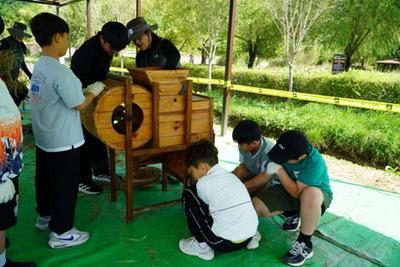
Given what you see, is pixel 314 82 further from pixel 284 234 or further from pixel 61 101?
pixel 61 101

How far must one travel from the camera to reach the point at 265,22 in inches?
531

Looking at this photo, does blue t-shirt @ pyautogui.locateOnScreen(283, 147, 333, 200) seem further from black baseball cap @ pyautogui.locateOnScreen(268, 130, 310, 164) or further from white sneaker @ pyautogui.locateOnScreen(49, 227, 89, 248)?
white sneaker @ pyautogui.locateOnScreen(49, 227, 89, 248)

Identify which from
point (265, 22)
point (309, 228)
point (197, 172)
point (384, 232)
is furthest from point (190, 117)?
point (265, 22)

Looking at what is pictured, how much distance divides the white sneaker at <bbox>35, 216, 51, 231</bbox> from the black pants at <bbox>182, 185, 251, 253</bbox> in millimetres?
1073

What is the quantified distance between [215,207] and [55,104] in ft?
3.74

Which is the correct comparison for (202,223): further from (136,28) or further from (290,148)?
(136,28)

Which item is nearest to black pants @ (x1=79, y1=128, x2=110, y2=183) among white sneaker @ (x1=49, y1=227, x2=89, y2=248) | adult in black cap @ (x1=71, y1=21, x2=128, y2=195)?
adult in black cap @ (x1=71, y1=21, x2=128, y2=195)

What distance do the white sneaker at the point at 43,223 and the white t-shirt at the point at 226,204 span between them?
3.95ft

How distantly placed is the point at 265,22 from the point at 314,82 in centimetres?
526

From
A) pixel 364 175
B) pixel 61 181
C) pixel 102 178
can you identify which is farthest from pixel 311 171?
pixel 364 175

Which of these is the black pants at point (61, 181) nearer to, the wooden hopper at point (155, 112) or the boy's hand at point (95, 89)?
the wooden hopper at point (155, 112)

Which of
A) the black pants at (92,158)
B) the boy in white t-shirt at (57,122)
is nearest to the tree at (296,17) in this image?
the black pants at (92,158)

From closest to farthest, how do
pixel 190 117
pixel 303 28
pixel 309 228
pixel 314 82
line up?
pixel 309 228 < pixel 190 117 < pixel 303 28 < pixel 314 82

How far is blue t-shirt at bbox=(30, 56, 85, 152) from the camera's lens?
200 centimetres
